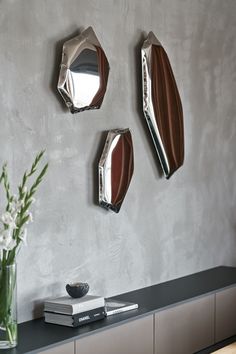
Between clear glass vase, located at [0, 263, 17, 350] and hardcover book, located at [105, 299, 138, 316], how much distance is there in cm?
66

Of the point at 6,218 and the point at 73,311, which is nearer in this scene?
the point at 6,218

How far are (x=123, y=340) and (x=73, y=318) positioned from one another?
30 cm

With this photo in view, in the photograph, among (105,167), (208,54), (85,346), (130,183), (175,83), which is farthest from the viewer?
(208,54)

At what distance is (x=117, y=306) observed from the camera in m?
3.73

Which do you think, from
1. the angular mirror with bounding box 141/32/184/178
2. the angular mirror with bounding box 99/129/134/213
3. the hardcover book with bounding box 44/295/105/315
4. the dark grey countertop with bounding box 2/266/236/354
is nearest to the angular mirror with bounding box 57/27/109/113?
the angular mirror with bounding box 99/129/134/213

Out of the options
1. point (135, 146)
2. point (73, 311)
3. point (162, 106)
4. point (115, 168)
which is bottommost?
point (73, 311)

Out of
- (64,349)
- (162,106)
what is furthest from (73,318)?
(162,106)

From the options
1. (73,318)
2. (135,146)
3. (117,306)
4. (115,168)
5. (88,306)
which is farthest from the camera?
(135,146)

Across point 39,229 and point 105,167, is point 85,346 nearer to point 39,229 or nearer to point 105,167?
point 39,229

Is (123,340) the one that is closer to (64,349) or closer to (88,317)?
(88,317)

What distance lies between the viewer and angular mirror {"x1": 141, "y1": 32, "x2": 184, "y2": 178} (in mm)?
4258

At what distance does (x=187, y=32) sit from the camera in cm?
467

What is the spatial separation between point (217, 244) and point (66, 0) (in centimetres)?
217

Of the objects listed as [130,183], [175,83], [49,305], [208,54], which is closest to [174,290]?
[130,183]
